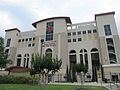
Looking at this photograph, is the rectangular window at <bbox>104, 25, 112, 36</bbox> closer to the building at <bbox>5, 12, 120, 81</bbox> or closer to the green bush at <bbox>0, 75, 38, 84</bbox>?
the building at <bbox>5, 12, 120, 81</bbox>

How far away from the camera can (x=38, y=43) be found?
183 ft

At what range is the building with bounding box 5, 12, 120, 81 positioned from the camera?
4684cm

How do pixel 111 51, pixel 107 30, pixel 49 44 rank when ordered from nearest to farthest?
pixel 111 51, pixel 107 30, pixel 49 44

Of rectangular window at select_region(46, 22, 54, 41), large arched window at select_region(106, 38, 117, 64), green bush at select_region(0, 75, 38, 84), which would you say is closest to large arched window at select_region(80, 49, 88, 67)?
large arched window at select_region(106, 38, 117, 64)

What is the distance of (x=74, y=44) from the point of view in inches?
2094

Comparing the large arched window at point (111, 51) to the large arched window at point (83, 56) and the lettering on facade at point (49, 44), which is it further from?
the lettering on facade at point (49, 44)

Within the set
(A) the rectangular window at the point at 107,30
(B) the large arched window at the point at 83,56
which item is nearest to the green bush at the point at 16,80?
(B) the large arched window at the point at 83,56

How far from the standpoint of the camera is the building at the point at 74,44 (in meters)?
46.8

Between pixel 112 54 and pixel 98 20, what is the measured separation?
42.2 ft

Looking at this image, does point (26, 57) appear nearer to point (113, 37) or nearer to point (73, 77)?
point (73, 77)

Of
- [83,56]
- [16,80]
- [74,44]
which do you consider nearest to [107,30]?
[83,56]

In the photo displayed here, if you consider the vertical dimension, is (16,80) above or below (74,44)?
below

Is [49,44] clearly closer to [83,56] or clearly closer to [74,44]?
[74,44]

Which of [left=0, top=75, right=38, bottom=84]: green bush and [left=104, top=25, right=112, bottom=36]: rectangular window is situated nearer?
[left=0, top=75, right=38, bottom=84]: green bush
